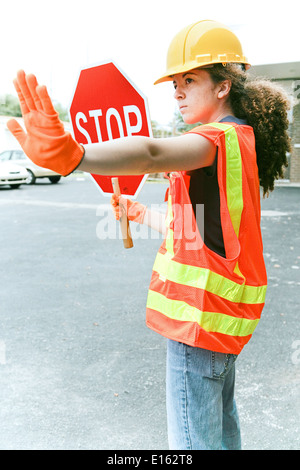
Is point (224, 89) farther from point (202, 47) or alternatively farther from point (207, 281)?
point (207, 281)

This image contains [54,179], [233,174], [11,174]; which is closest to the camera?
[233,174]

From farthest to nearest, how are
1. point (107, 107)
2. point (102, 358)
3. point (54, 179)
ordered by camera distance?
point (54, 179) → point (102, 358) → point (107, 107)

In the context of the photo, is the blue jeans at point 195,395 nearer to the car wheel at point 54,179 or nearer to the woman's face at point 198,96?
the woman's face at point 198,96

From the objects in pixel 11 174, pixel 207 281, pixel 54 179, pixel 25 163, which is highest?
pixel 207 281

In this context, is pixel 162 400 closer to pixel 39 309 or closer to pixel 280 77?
pixel 39 309

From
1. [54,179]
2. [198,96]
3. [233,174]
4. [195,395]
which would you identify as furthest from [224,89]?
[54,179]

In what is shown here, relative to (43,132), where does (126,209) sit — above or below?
below

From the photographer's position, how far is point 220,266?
4.99 feet

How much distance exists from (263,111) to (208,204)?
39 centimetres

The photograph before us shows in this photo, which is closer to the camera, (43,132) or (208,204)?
(43,132)

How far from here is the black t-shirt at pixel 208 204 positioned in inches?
57.6

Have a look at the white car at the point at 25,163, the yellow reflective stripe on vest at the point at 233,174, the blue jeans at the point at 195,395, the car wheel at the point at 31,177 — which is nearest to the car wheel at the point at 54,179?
the white car at the point at 25,163

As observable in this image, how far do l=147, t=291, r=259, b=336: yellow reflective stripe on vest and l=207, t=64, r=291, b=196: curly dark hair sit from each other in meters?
0.52

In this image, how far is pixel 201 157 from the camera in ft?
4.38
